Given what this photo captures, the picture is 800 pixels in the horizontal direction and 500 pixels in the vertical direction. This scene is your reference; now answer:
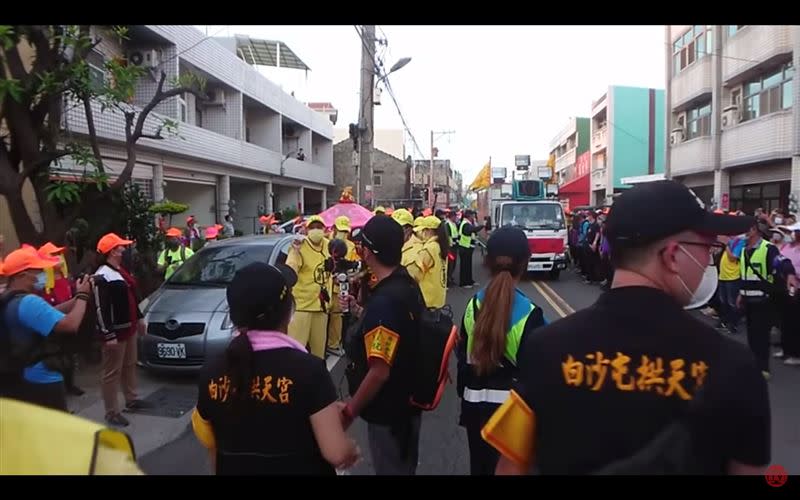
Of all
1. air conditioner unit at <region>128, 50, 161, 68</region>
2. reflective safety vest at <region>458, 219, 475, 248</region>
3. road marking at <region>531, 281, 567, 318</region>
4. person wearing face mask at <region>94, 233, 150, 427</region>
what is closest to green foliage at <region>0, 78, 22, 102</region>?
person wearing face mask at <region>94, 233, 150, 427</region>

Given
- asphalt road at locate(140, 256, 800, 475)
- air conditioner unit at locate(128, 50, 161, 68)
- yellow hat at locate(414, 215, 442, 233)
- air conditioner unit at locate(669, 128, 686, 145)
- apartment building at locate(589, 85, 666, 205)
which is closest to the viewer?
asphalt road at locate(140, 256, 800, 475)

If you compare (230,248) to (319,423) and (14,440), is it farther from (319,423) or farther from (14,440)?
(14,440)

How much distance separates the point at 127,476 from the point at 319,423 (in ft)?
2.72

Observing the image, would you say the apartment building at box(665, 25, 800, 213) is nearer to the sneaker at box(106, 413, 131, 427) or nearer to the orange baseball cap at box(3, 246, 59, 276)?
the sneaker at box(106, 413, 131, 427)

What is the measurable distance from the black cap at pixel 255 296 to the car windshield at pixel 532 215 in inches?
565

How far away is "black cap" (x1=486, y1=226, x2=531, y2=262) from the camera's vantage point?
3.21m

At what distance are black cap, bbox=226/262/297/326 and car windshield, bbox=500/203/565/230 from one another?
14.4 metres

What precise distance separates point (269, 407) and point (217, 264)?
20.5 feet

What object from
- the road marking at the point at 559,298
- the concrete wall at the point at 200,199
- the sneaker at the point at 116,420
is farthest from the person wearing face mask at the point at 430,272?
the concrete wall at the point at 200,199

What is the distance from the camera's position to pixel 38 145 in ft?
23.0

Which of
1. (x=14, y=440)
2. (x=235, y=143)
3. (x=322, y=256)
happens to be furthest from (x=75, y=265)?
(x=235, y=143)

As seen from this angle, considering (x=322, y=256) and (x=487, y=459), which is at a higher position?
(x=322, y=256)

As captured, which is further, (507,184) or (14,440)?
(507,184)

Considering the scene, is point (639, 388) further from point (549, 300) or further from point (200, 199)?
point (200, 199)
